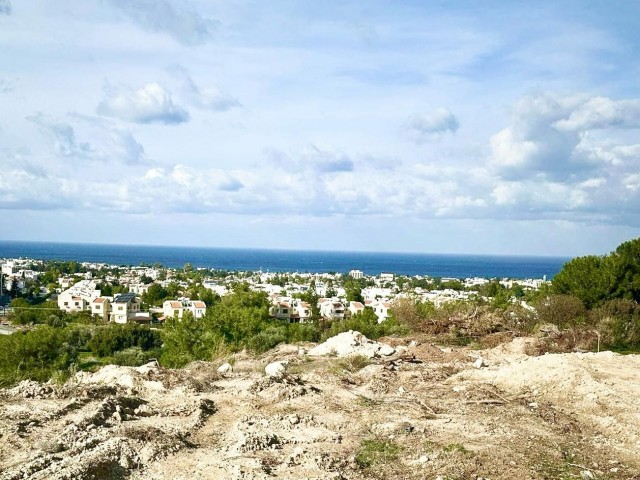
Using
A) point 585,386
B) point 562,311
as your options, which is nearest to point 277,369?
point 585,386

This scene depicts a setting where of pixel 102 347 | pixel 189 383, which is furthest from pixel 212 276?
pixel 189 383

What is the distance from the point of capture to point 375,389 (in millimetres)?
11508

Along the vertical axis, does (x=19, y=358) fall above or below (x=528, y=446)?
below

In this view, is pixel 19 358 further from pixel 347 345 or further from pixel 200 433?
pixel 200 433

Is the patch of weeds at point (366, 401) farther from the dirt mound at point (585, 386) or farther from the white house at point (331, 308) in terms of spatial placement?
the white house at point (331, 308)

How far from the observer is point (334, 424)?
9.22 meters

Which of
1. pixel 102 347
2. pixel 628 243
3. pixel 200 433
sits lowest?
pixel 102 347

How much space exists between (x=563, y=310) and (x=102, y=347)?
3103cm

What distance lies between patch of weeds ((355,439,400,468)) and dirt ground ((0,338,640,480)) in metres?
0.03

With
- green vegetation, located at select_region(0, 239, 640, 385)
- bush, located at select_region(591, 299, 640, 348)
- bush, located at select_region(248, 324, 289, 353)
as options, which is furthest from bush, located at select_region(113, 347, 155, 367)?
bush, located at select_region(591, 299, 640, 348)

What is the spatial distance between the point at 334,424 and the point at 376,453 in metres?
1.36

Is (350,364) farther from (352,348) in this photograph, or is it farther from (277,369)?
(352,348)

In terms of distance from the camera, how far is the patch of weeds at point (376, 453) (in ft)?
25.1

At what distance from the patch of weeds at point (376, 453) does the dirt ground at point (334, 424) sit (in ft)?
0.10
